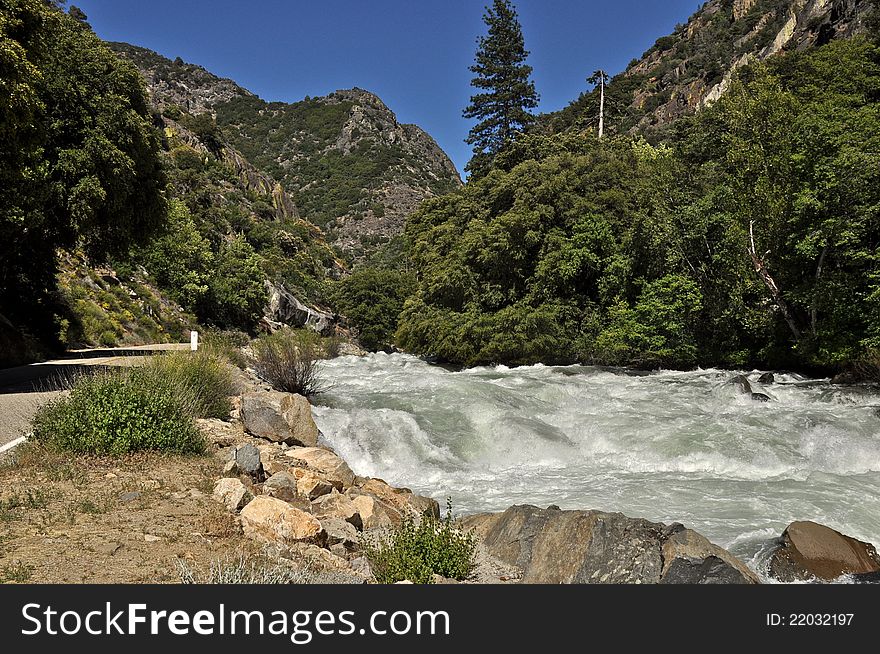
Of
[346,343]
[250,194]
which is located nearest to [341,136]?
[250,194]

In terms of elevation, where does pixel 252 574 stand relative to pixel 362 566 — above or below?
above

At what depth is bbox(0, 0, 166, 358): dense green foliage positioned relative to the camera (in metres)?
11.5

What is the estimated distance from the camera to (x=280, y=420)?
10.6m

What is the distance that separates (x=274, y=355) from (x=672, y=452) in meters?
10.7

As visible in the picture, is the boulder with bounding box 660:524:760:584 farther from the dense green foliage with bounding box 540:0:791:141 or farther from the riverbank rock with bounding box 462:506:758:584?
the dense green foliage with bounding box 540:0:791:141

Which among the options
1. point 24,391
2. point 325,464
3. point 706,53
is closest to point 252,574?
point 325,464

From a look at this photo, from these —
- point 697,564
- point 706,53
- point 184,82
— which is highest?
point 184,82

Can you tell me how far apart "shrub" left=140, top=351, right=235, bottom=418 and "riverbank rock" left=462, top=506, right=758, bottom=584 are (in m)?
5.65

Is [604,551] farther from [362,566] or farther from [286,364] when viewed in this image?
[286,364]

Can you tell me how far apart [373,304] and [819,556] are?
47009 mm

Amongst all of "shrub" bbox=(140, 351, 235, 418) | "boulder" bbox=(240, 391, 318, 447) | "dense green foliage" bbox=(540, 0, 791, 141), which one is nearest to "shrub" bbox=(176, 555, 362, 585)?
"shrub" bbox=(140, 351, 235, 418)

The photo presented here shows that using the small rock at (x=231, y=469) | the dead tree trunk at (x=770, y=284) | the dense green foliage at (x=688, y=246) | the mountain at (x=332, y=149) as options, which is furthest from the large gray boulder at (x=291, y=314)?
the mountain at (x=332, y=149)

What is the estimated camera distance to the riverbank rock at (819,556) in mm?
6215

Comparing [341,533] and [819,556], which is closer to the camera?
[341,533]
